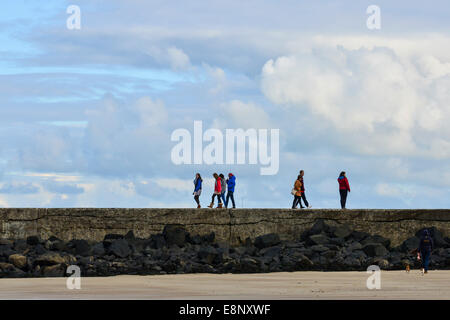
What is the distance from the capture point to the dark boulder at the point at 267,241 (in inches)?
842

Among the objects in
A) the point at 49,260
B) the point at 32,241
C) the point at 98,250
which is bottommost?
the point at 49,260

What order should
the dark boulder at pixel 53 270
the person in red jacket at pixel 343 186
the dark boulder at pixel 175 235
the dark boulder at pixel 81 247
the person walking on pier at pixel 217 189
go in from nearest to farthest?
the dark boulder at pixel 53 270
the dark boulder at pixel 81 247
the dark boulder at pixel 175 235
the person in red jacket at pixel 343 186
the person walking on pier at pixel 217 189

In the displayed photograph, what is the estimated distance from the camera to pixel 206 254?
1992 centimetres

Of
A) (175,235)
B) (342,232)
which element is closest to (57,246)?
(175,235)

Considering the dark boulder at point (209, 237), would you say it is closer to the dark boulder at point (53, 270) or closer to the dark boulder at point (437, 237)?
the dark boulder at point (53, 270)

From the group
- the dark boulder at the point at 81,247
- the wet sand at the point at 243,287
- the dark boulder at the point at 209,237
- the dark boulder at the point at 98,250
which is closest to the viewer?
the wet sand at the point at 243,287

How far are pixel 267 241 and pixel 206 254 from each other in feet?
7.00

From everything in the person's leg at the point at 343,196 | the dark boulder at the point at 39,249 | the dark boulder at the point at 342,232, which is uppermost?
the person's leg at the point at 343,196

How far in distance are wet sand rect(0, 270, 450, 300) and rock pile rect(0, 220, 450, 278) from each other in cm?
78

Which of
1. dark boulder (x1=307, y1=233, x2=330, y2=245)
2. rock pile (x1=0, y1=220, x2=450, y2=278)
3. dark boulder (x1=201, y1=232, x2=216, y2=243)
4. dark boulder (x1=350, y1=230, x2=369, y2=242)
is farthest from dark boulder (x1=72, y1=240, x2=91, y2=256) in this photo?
dark boulder (x1=350, y1=230, x2=369, y2=242)

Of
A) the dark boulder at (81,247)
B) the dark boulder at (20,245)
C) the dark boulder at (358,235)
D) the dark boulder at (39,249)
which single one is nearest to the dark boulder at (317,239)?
the dark boulder at (358,235)

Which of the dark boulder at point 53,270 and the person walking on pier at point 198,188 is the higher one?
the person walking on pier at point 198,188

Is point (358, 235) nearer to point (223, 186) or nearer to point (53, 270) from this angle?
point (223, 186)
